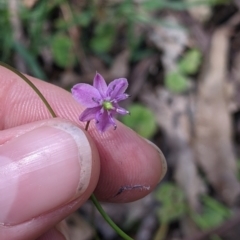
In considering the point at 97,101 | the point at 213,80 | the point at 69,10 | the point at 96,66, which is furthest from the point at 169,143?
the point at 97,101

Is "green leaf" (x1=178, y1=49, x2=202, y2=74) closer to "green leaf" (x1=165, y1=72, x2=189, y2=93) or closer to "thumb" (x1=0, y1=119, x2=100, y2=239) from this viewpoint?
"green leaf" (x1=165, y1=72, x2=189, y2=93)

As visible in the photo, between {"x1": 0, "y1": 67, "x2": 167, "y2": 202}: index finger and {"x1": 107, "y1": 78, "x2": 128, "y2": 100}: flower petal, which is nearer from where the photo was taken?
{"x1": 107, "y1": 78, "x2": 128, "y2": 100}: flower petal

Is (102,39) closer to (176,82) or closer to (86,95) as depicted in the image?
(176,82)

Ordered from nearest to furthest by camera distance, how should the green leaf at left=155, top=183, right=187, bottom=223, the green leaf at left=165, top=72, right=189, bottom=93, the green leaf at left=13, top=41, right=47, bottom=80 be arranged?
the green leaf at left=155, top=183, right=187, bottom=223, the green leaf at left=13, top=41, right=47, bottom=80, the green leaf at left=165, top=72, right=189, bottom=93

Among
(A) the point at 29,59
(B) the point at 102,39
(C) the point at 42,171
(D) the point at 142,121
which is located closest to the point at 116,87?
(C) the point at 42,171

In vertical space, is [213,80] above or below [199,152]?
above

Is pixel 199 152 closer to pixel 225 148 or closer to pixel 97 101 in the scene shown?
pixel 225 148

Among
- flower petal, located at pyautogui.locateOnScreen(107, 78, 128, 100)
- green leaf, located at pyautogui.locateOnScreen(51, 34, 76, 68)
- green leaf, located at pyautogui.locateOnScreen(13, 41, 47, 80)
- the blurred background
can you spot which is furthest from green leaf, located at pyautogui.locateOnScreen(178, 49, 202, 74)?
flower petal, located at pyautogui.locateOnScreen(107, 78, 128, 100)

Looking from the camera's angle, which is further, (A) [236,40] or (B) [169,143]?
(A) [236,40]
